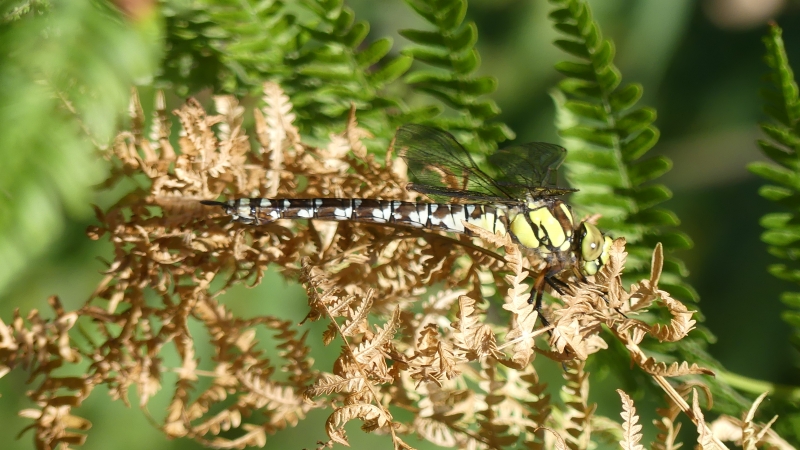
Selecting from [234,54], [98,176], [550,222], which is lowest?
[98,176]

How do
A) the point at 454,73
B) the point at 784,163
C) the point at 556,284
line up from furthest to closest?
the point at 454,73
the point at 784,163
the point at 556,284

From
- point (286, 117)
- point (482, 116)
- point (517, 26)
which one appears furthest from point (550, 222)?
point (517, 26)

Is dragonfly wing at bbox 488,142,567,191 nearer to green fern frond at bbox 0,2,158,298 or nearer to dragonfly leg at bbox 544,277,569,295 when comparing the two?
dragonfly leg at bbox 544,277,569,295

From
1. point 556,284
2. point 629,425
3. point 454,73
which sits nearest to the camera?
point 629,425

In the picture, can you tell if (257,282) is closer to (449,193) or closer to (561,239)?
(449,193)

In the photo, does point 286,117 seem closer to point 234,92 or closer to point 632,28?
point 234,92

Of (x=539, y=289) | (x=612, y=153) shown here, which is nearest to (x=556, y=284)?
(x=539, y=289)

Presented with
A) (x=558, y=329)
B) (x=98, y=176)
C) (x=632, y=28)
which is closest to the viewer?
(x=558, y=329)
